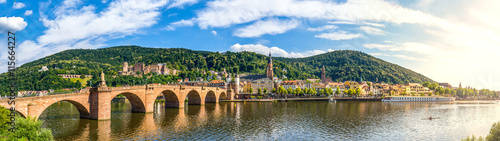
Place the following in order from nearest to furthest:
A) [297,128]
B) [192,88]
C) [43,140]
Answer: [43,140]
[297,128]
[192,88]

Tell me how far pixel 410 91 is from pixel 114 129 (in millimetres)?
139112

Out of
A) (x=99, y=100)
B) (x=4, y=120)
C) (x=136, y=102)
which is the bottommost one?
(x=136, y=102)

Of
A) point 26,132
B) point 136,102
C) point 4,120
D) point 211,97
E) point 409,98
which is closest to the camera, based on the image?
point 26,132

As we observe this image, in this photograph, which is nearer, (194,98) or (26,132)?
(26,132)

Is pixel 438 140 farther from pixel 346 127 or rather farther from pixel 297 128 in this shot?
pixel 297 128

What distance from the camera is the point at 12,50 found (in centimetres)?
1798

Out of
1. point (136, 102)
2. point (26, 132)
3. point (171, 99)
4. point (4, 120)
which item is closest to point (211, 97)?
point (171, 99)

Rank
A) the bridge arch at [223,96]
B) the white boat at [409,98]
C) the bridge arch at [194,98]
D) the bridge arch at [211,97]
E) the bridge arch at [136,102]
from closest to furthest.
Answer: the bridge arch at [136,102], the bridge arch at [194,98], the bridge arch at [211,97], the bridge arch at [223,96], the white boat at [409,98]

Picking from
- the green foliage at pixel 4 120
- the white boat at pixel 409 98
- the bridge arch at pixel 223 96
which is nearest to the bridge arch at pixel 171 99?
the bridge arch at pixel 223 96

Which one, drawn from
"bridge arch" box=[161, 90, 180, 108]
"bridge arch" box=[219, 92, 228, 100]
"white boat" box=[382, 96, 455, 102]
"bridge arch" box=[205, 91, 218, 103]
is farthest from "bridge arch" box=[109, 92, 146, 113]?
"white boat" box=[382, 96, 455, 102]

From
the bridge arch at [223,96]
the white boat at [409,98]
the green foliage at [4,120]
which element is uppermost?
the green foliage at [4,120]

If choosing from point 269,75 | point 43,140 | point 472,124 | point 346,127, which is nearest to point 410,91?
point 269,75

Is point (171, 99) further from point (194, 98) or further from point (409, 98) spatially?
point (409, 98)

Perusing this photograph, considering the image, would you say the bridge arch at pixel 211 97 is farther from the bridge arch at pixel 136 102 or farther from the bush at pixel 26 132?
the bush at pixel 26 132
